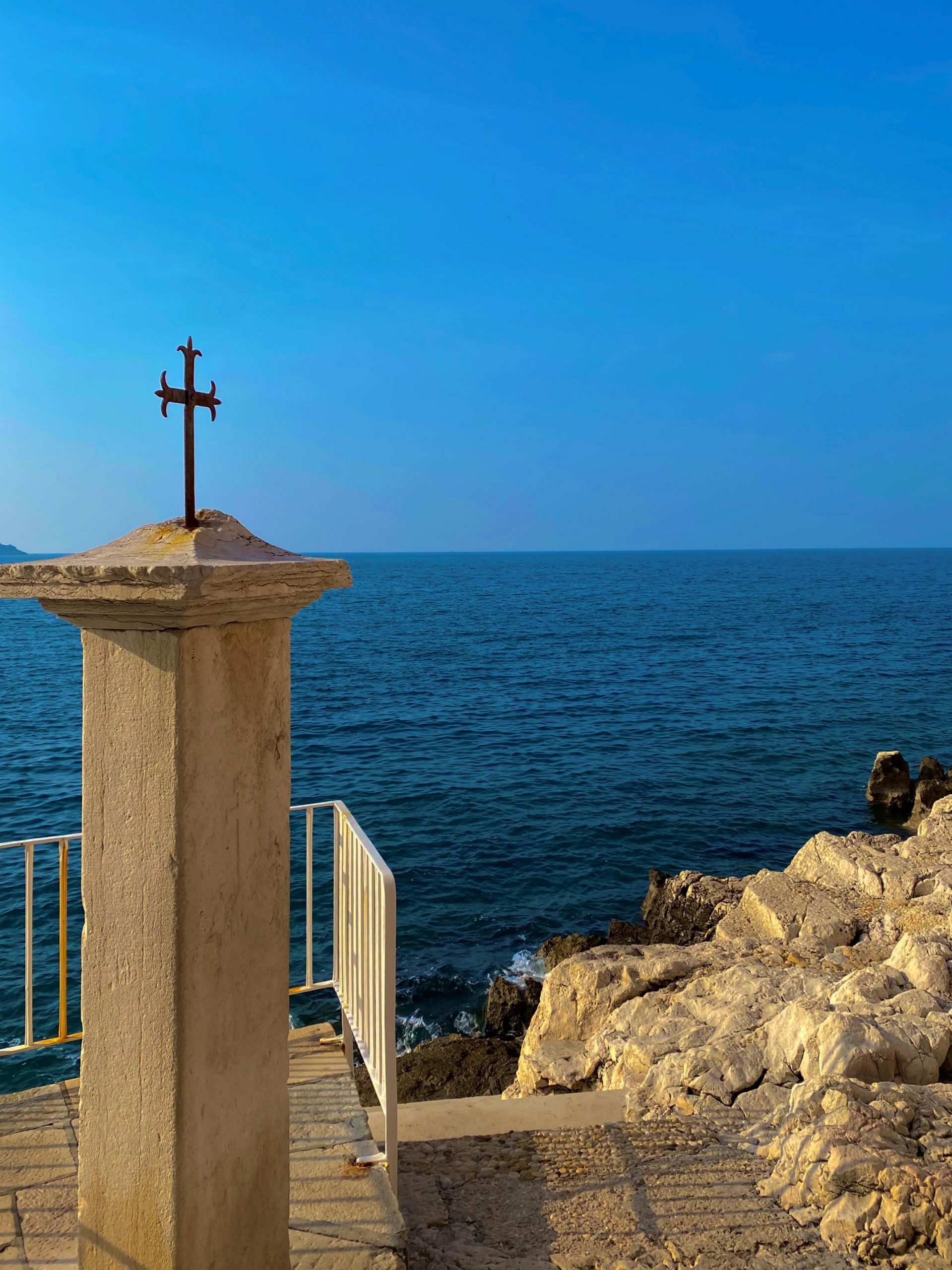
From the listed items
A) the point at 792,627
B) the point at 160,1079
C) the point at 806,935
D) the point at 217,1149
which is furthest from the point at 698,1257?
the point at 792,627

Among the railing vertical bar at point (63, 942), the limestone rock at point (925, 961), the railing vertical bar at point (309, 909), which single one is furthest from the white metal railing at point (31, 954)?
the limestone rock at point (925, 961)

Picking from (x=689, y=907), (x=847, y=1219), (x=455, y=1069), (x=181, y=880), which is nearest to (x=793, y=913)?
(x=689, y=907)

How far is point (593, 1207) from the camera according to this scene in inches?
173

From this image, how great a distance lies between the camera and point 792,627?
64.2 metres

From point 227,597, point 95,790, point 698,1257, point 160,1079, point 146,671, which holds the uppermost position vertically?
point 227,597

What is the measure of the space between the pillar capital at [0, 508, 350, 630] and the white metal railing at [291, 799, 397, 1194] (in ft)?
3.99

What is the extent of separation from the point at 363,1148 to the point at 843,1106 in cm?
261

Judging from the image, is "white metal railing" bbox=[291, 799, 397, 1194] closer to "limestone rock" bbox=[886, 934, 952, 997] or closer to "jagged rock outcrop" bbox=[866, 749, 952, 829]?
"limestone rock" bbox=[886, 934, 952, 997]

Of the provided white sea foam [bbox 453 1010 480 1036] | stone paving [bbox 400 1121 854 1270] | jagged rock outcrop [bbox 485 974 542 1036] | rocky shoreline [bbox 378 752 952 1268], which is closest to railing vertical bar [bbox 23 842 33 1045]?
stone paving [bbox 400 1121 854 1270]

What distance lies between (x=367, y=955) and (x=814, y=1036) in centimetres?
348

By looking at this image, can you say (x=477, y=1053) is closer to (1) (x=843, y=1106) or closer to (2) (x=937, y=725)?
(1) (x=843, y=1106)

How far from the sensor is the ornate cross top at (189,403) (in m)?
3.17

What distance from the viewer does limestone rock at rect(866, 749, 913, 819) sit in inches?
847

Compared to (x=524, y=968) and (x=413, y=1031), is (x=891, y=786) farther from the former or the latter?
(x=413, y=1031)
